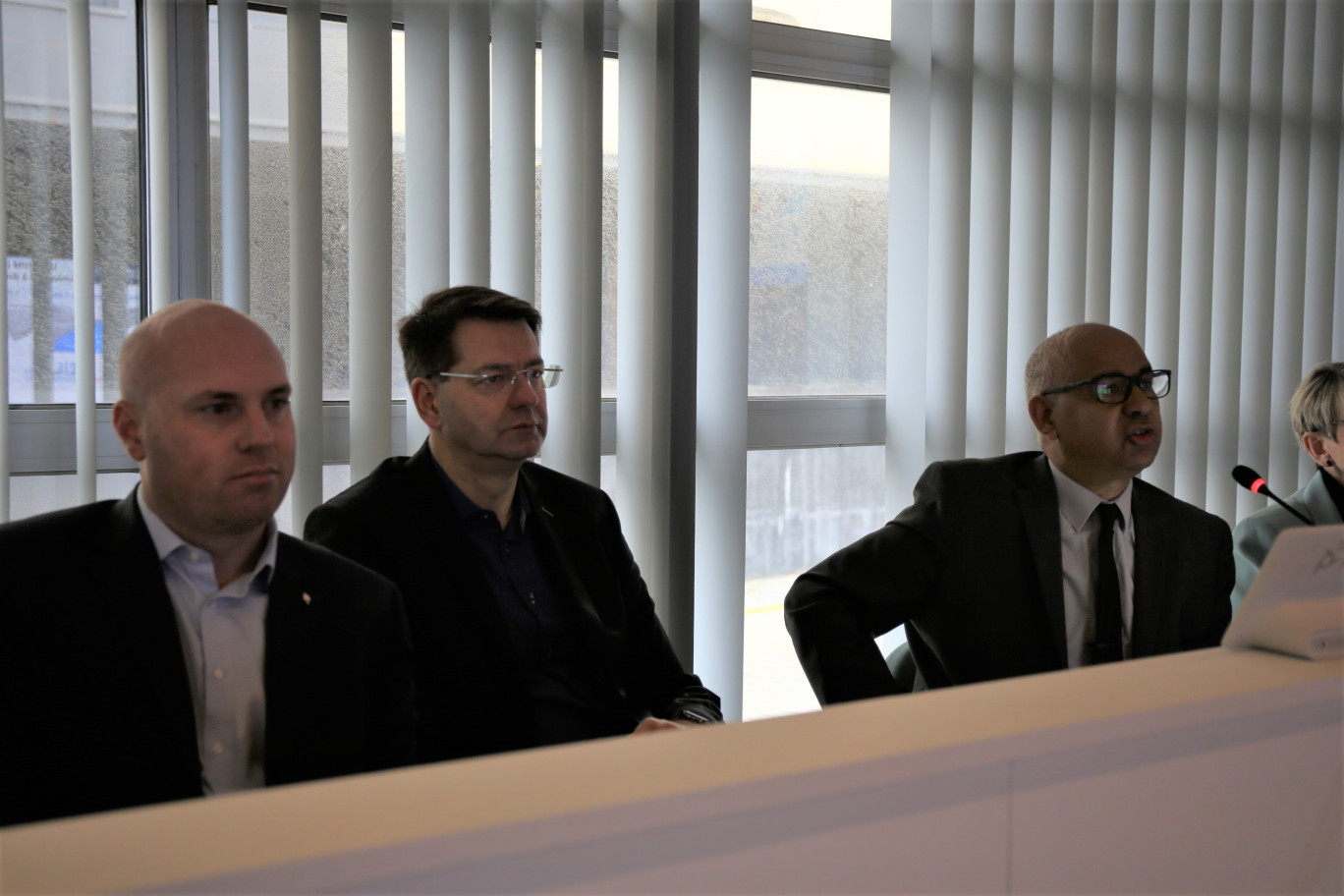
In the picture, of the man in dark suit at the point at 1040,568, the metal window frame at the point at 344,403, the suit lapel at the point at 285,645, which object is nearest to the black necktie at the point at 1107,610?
the man in dark suit at the point at 1040,568

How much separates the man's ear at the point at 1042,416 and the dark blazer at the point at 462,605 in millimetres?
828

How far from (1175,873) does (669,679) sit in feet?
4.10

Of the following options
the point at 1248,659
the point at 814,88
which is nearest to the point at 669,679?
the point at 1248,659

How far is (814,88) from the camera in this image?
2.93 metres

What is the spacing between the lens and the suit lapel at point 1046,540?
188cm

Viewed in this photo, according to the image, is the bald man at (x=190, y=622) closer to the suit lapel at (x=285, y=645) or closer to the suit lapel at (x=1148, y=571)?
the suit lapel at (x=285, y=645)

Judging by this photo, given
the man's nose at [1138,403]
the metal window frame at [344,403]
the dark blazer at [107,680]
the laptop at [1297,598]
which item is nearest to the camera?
the laptop at [1297,598]

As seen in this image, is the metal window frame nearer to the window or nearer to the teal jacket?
the window

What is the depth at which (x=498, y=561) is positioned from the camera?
194 centimetres

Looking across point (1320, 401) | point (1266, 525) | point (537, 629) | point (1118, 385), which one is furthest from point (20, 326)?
point (1320, 401)

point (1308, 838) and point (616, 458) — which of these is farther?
point (616, 458)

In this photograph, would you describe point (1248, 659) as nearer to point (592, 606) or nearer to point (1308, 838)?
point (1308, 838)

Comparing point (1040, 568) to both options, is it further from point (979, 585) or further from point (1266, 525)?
point (1266, 525)

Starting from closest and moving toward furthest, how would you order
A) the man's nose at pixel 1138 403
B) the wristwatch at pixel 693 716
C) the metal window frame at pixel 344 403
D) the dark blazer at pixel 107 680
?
the dark blazer at pixel 107 680, the wristwatch at pixel 693 716, the man's nose at pixel 1138 403, the metal window frame at pixel 344 403
